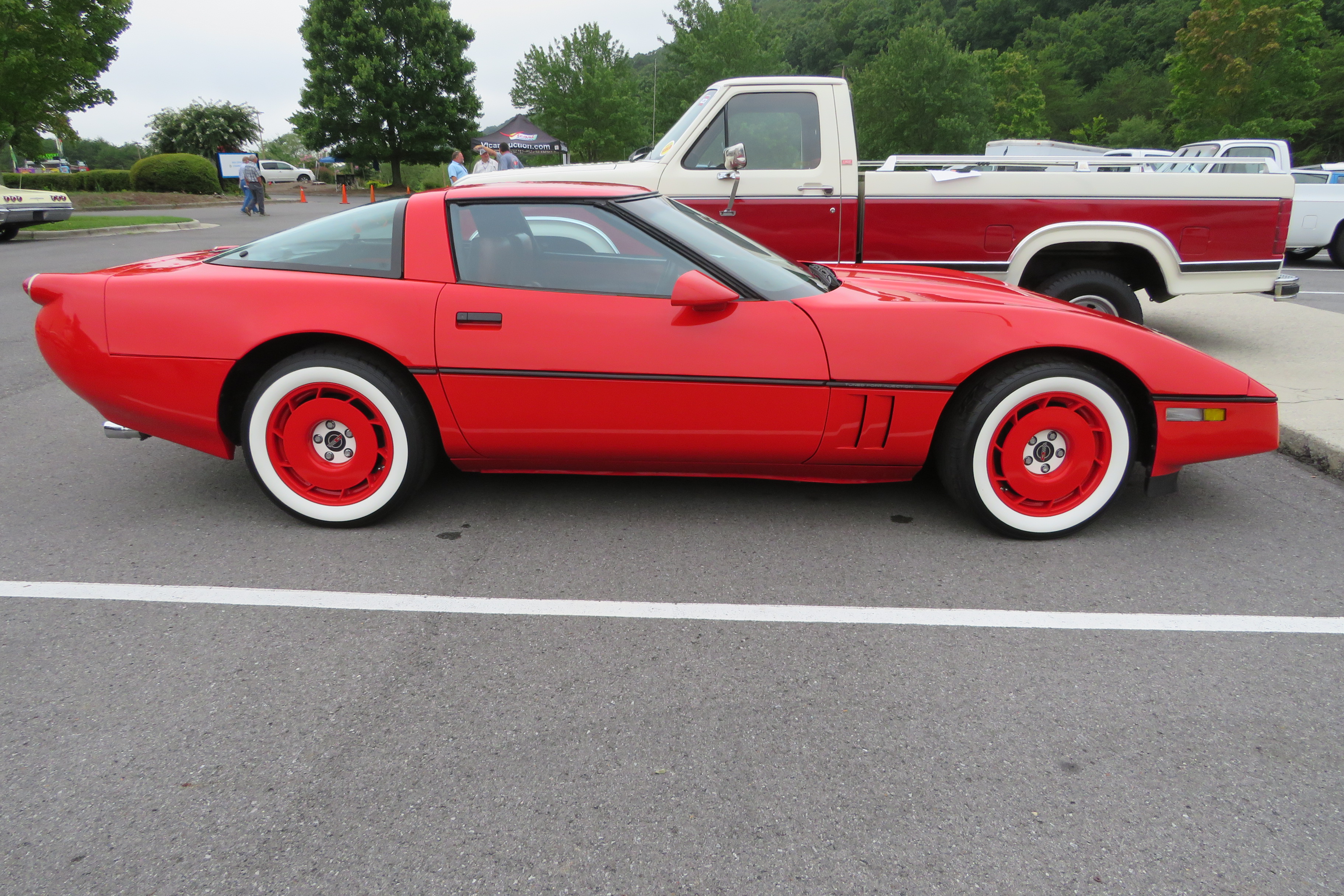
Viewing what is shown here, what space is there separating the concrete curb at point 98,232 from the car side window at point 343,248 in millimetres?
16152

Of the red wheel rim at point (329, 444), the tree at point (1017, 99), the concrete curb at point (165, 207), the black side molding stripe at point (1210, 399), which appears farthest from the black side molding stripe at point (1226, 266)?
the tree at point (1017, 99)

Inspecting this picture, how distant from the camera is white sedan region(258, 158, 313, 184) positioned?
48.2m

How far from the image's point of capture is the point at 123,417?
11.6 feet

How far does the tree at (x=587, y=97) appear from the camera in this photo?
4616 centimetres

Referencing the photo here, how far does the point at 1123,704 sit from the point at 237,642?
8.01 feet

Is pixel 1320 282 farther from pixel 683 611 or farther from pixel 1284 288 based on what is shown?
pixel 683 611

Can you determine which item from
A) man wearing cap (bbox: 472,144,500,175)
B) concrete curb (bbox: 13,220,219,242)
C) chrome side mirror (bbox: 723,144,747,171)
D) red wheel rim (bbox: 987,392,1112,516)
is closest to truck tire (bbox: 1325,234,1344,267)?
chrome side mirror (bbox: 723,144,747,171)

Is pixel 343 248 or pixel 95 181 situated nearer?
pixel 343 248

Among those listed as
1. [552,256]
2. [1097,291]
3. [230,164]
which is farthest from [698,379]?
[230,164]

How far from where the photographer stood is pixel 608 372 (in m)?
3.29

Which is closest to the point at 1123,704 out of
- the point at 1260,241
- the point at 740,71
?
the point at 1260,241

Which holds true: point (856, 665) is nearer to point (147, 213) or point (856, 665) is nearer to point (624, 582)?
point (624, 582)

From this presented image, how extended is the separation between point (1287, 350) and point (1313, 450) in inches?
107

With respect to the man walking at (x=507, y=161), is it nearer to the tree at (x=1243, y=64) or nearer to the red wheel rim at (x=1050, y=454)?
the red wheel rim at (x=1050, y=454)
